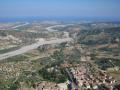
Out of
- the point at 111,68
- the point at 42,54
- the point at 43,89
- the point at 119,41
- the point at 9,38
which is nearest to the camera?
the point at 43,89

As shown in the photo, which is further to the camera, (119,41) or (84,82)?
(119,41)

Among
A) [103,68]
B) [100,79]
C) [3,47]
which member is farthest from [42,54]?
[100,79]

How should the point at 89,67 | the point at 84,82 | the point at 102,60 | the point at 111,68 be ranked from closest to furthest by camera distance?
the point at 84,82, the point at 89,67, the point at 111,68, the point at 102,60

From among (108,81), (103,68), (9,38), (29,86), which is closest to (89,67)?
(103,68)

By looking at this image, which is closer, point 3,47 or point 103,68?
point 103,68

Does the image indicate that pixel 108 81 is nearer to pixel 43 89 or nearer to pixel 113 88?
pixel 113 88

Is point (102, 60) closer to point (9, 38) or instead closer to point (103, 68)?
point (103, 68)

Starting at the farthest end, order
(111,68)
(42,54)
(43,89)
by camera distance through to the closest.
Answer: (42,54), (111,68), (43,89)

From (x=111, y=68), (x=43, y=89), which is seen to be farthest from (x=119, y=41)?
(x=43, y=89)

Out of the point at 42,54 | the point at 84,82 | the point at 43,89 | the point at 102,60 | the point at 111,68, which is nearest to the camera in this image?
the point at 43,89
